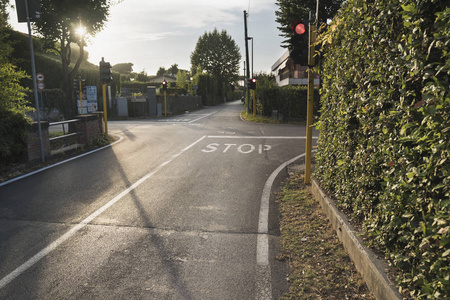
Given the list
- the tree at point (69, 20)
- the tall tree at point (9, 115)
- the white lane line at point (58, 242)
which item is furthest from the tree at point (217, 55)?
the white lane line at point (58, 242)

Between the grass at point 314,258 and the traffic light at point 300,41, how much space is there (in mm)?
2894

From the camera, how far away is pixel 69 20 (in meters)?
20.2

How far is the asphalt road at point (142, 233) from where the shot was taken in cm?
358

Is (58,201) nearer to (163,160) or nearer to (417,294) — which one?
(163,160)

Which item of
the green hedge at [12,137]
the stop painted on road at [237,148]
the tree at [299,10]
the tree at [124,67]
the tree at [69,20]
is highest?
the tree at [124,67]

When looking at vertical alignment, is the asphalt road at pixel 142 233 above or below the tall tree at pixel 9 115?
below

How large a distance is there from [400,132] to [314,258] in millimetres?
→ 2049

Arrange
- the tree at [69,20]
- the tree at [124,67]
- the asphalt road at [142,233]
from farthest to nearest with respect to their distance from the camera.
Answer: the tree at [124,67] < the tree at [69,20] < the asphalt road at [142,233]

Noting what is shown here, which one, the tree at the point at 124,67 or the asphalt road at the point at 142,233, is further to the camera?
the tree at the point at 124,67

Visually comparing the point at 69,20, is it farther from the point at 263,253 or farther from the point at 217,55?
the point at 217,55

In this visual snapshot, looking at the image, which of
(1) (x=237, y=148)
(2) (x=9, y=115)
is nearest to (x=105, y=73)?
(2) (x=9, y=115)

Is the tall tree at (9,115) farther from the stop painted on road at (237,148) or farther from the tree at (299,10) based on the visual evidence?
the tree at (299,10)

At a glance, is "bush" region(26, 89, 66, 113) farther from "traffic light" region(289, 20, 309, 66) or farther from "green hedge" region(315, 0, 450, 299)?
"green hedge" region(315, 0, 450, 299)

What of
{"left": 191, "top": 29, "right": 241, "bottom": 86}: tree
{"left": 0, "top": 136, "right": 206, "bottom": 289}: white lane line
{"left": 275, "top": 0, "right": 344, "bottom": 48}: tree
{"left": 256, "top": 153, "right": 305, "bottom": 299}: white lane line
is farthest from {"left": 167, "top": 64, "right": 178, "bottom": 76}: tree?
{"left": 256, "top": 153, "right": 305, "bottom": 299}: white lane line
